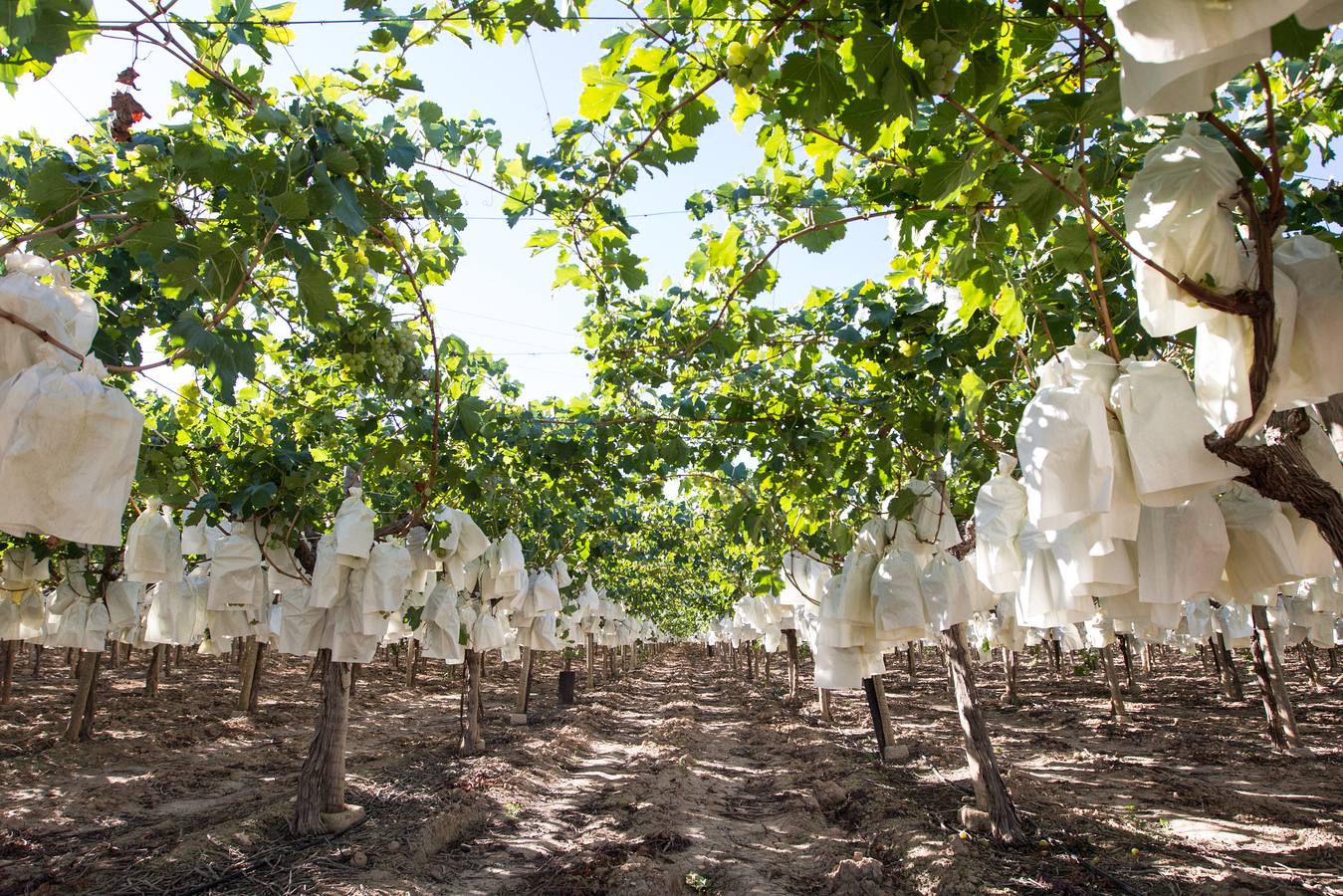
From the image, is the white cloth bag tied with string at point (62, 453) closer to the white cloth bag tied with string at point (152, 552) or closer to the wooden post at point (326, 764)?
the white cloth bag tied with string at point (152, 552)

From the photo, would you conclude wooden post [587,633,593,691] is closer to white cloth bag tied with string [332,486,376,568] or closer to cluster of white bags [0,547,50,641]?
cluster of white bags [0,547,50,641]

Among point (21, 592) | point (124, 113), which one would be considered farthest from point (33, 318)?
point (21, 592)

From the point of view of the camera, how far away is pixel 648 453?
18.4ft

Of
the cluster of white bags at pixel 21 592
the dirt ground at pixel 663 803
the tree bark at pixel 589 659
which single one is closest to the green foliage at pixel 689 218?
the dirt ground at pixel 663 803

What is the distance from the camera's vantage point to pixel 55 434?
1.65 meters

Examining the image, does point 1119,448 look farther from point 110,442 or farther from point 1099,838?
point 1099,838

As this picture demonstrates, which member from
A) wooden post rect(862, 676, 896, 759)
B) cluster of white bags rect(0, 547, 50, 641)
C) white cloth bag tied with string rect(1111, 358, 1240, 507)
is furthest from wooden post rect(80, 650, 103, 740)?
white cloth bag tied with string rect(1111, 358, 1240, 507)

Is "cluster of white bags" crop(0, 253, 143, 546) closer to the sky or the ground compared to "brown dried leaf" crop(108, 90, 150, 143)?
closer to the ground

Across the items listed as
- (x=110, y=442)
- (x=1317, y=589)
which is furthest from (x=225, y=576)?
(x=1317, y=589)

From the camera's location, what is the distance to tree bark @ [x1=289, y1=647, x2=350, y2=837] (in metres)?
5.76

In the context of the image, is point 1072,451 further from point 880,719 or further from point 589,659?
point 589,659

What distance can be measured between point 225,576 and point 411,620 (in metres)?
2.69

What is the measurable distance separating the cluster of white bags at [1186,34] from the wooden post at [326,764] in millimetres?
6206

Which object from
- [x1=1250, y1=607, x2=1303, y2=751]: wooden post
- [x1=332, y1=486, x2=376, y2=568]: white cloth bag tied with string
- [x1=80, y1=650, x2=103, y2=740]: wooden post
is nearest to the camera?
[x1=332, y1=486, x2=376, y2=568]: white cloth bag tied with string
